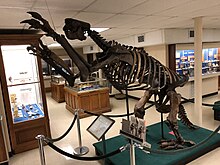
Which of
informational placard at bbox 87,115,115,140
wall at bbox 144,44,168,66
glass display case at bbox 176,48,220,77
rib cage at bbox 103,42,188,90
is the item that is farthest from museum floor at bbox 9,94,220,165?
wall at bbox 144,44,168,66

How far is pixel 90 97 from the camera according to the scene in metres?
5.91

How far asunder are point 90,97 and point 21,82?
2463 mm

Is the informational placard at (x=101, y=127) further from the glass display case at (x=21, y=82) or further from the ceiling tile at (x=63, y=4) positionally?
the ceiling tile at (x=63, y=4)

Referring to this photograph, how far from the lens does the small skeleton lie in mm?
2029

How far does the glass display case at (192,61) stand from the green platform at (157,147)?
3.00 metres

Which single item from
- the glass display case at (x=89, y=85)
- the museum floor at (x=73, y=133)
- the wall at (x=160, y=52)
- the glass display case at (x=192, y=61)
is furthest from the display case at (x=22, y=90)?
the glass display case at (x=192, y=61)

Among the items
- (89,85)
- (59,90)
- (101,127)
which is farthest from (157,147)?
(59,90)

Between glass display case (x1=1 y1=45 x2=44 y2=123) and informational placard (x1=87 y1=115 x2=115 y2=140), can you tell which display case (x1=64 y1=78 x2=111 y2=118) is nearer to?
glass display case (x1=1 y1=45 x2=44 y2=123)

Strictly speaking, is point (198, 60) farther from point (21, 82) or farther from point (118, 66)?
point (21, 82)

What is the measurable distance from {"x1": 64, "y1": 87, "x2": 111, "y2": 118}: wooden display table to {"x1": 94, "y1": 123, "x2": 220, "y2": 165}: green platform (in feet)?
7.72

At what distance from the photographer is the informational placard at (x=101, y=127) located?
8.92ft

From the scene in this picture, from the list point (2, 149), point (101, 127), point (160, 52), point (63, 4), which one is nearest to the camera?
point (63, 4)

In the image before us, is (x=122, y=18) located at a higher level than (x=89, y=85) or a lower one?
higher

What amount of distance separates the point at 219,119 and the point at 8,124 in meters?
5.08
